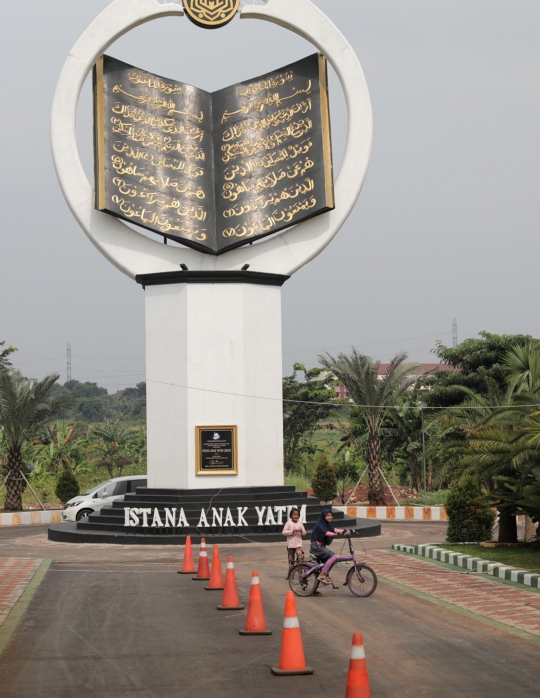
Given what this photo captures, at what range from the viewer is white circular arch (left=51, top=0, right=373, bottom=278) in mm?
28781

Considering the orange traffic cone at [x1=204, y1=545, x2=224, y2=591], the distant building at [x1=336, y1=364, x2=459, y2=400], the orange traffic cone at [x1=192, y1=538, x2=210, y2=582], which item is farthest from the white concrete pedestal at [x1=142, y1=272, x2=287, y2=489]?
the distant building at [x1=336, y1=364, x2=459, y2=400]

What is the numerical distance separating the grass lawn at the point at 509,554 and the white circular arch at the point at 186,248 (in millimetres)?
11038

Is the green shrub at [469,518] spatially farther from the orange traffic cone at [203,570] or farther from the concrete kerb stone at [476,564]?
the orange traffic cone at [203,570]

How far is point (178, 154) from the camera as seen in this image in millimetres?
29594

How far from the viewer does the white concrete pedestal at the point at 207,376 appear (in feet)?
91.7

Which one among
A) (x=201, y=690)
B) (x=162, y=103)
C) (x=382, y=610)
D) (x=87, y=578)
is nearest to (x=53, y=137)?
(x=162, y=103)

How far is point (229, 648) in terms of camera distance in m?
11.0

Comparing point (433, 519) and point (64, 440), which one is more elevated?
point (64, 440)

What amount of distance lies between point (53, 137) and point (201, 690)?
22511 millimetres

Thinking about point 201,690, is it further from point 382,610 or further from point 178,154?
point 178,154

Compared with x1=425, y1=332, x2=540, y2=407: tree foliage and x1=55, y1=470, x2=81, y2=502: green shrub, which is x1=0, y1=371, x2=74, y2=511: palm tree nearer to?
x1=55, y1=470, x2=81, y2=502: green shrub

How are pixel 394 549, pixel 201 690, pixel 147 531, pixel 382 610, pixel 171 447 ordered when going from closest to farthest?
pixel 201 690 < pixel 382 610 < pixel 394 549 < pixel 147 531 < pixel 171 447

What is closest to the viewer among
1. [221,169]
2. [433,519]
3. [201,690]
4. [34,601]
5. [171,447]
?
[201,690]

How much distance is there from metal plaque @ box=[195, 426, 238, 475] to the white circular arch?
4915 millimetres
